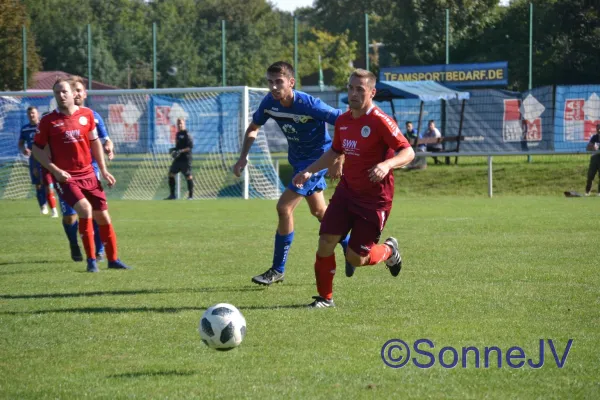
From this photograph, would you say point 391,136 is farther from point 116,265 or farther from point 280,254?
point 116,265

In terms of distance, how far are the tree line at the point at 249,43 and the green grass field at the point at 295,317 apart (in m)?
18.3

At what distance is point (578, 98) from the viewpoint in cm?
2461

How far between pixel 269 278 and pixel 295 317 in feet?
5.43

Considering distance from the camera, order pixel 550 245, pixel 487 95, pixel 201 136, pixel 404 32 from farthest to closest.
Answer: pixel 404 32 → pixel 487 95 → pixel 201 136 → pixel 550 245

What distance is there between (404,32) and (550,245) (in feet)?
93.5

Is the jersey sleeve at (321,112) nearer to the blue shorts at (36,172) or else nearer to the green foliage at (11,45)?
the blue shorts at (36,172)

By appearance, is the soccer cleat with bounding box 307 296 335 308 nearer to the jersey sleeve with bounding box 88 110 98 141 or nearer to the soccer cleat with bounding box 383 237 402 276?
the soccer cleat with bounding box 383 237 402 276

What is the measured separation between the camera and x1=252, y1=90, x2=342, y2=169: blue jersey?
836 cm

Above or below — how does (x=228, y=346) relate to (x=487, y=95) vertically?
below

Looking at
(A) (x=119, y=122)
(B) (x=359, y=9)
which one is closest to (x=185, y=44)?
(A) (x=119, y=122)

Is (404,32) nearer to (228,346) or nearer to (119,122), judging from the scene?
(119,122)

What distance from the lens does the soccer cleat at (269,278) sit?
8203mm

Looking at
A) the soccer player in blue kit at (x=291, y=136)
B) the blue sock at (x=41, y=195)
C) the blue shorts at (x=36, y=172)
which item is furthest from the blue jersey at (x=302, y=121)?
the blue sock at (x=41, y=195)

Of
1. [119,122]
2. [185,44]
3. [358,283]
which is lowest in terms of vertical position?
[358,283]
